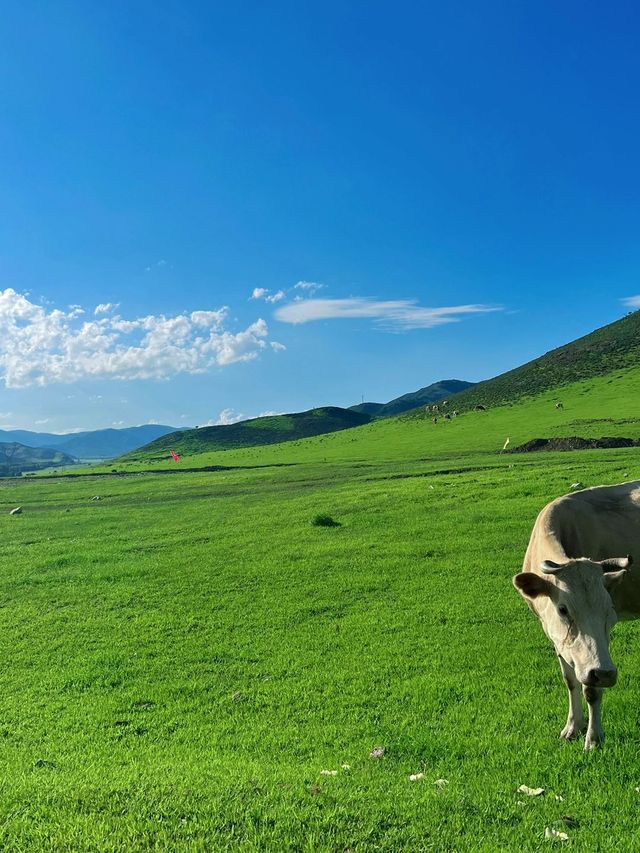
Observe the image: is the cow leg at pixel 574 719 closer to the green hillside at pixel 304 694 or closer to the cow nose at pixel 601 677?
the green hillside at pixel 304 694

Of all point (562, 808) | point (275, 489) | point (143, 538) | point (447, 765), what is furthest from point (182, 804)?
point (275, 489)

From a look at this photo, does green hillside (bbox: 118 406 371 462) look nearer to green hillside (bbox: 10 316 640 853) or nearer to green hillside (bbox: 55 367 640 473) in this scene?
green hillside (bbox: 55 367 640 473)

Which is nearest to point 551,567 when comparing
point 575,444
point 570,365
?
point 575,444

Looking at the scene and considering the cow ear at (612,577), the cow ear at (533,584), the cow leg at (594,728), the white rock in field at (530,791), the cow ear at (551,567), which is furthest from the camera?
the cow leg at (594,728)

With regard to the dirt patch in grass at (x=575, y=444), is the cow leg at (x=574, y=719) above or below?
below

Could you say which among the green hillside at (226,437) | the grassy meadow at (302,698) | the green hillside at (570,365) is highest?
the green hillside at (570,365)

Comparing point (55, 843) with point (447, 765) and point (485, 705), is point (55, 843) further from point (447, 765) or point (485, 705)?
point (485, 705)

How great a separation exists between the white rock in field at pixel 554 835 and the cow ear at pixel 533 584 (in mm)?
2339

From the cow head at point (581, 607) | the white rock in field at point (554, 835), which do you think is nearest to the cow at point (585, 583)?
the cow head at point (581, 607)

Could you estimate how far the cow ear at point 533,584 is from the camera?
6.73 m

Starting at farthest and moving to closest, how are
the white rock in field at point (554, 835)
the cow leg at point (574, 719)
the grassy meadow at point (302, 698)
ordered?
the cow leg at point (574, 719) → the grassy meadow at point (302, 698) → the white rock in field at point (554, 835)

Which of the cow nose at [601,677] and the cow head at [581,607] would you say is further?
the cow head at [581,607]

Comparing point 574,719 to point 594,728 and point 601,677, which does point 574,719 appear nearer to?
point 594,728

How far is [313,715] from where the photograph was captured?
8.66 meters
